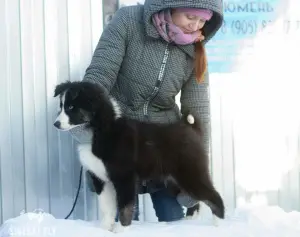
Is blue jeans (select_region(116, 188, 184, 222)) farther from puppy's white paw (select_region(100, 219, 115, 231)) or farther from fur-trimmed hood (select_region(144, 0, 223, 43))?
fur-trimmed hood (select_region(144, 0, 223, 43))

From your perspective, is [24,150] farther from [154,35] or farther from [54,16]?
[154,35]

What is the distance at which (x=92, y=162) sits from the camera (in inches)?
60.4

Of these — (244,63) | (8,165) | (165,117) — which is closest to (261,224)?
(165,117)

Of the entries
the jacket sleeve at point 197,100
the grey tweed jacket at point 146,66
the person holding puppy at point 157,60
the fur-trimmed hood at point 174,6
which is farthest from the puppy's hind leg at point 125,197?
the fur-trimmed hood at point 174,6

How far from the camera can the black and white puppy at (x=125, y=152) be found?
1.50 m

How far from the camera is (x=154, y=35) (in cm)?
170

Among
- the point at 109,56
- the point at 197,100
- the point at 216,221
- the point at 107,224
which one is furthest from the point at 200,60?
the point at 107,224

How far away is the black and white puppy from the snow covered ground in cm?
6

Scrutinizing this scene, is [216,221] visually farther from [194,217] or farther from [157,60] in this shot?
[157,60]

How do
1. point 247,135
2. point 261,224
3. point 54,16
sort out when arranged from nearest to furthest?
point 261,224, point 54,16, point 247,135

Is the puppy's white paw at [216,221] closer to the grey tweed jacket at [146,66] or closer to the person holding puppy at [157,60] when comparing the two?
the person holding puppy at [157,60]

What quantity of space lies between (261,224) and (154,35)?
810mm

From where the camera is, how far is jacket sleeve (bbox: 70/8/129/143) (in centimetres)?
163

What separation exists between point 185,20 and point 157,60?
0.61 ft
